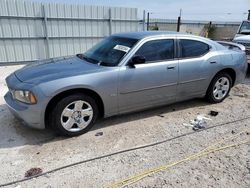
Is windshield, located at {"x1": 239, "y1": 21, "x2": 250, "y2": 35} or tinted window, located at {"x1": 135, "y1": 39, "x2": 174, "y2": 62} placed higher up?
windshield, located at {"x1": 239, "y1": 21, "x2": 250, "y2": 35}

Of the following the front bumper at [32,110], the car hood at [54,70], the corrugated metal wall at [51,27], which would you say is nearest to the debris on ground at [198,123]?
the car hood at [54,70]

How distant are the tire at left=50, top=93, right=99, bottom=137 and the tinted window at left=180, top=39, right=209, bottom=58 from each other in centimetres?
204

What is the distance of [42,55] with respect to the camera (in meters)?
9.98

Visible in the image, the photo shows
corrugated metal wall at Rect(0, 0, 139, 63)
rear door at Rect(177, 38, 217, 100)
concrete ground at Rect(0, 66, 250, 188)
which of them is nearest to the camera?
concrete ground at Rect(0, 66, 250, 188)

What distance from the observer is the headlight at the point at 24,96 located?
326cm

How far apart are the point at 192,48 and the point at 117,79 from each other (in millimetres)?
1819

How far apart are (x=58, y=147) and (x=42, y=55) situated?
7522 mm

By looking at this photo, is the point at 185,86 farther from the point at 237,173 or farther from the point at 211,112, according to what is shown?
the point at 237,173

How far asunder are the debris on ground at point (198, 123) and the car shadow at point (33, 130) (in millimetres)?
554

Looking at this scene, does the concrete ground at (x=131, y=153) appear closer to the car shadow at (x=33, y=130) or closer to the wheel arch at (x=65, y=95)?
the car shadow at (x=33, y=130)

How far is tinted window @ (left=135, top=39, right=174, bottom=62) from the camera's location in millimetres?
4049

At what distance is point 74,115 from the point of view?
3.58 m

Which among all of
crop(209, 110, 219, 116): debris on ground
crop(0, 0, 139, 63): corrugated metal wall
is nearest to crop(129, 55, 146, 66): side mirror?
crop(209, 110, 219, 116): debris on ground

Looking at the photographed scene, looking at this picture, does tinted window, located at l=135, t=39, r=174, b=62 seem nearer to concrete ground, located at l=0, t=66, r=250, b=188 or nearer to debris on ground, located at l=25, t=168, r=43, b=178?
concrete ground, located at l=0, t=66, r=250, b=188
